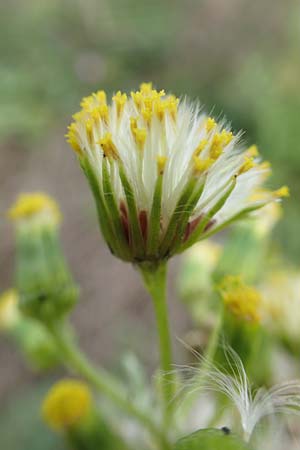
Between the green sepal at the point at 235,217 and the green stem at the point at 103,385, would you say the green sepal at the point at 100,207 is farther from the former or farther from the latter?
the green stem at the point at 103,385

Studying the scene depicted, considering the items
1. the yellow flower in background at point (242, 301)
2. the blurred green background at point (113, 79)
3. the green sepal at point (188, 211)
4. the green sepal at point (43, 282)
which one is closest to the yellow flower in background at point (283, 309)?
the yellow flower in background at point (242, 301)

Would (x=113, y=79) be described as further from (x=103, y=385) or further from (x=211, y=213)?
(x=211, y=213)

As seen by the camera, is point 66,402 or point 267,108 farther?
point 267,108

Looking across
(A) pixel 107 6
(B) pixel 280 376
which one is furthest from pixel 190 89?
(B) pixel 280 376

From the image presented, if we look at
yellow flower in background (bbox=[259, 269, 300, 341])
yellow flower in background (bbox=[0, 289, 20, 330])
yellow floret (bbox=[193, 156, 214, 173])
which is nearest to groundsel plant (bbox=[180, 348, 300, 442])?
yellow floret (bbox=[193, 156, 214, 173])

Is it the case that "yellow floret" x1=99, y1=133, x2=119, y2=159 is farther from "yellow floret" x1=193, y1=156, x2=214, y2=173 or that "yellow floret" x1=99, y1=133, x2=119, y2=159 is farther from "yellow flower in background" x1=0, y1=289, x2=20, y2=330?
"yellow flower in background" x1=0, y1=289, x2=20, y2=330

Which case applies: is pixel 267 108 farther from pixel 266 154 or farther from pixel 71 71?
pixel 71 71
